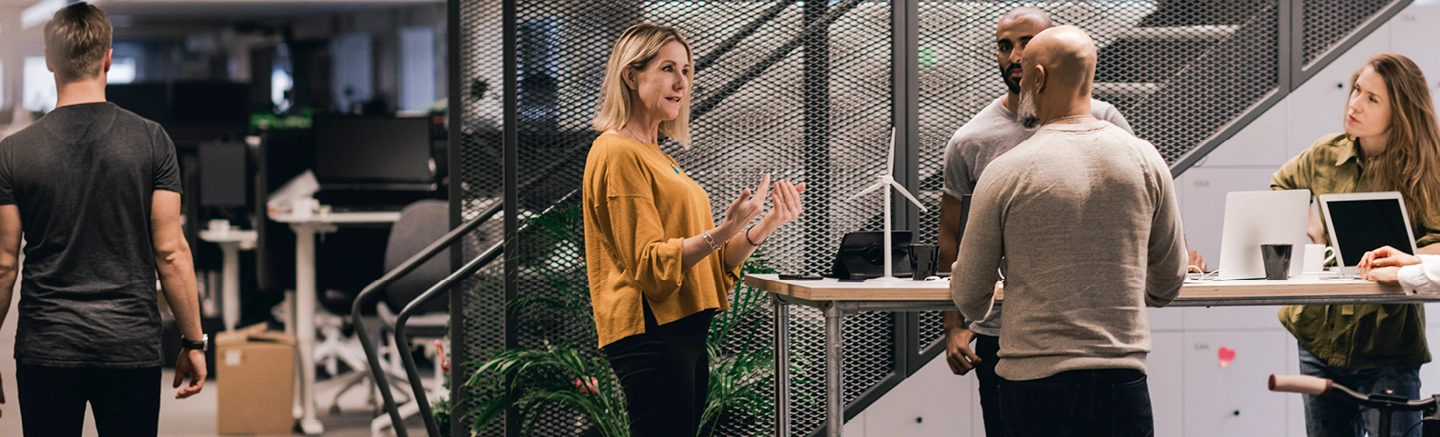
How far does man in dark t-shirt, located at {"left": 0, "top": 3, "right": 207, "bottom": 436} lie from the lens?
2541 mm

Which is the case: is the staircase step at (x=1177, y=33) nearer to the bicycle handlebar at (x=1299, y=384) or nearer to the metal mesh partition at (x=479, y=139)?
the bicycle handlebar at (x=1299, y=384)

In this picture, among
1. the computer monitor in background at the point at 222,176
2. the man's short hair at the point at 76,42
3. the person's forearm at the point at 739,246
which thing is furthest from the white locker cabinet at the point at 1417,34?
the computer monitor in background at the point at 222,176

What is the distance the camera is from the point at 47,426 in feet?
8.29

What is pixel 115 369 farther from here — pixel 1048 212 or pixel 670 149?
pixel 1048 212

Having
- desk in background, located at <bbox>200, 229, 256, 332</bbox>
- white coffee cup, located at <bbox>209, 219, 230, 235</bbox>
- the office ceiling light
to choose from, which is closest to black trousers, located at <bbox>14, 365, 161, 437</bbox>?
desk in background, located at <bbox>200, 229, 256, 332</bbox>

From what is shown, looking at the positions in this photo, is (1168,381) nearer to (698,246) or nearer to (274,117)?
(698,246)

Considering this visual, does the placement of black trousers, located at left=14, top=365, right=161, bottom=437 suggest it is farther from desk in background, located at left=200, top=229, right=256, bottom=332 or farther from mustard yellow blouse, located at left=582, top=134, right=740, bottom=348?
desk in background, located at left=200, top=229, right=256, bottom=332

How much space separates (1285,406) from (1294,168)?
110 cm

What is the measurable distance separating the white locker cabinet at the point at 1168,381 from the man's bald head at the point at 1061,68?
79.4 inches

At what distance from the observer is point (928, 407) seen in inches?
144

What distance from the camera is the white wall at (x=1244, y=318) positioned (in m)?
3.74

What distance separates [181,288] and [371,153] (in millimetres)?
3805

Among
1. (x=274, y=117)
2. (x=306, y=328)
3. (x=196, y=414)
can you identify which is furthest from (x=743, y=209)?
(x=274, y=117)

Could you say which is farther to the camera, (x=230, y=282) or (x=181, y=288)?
(x=230, y=282)
